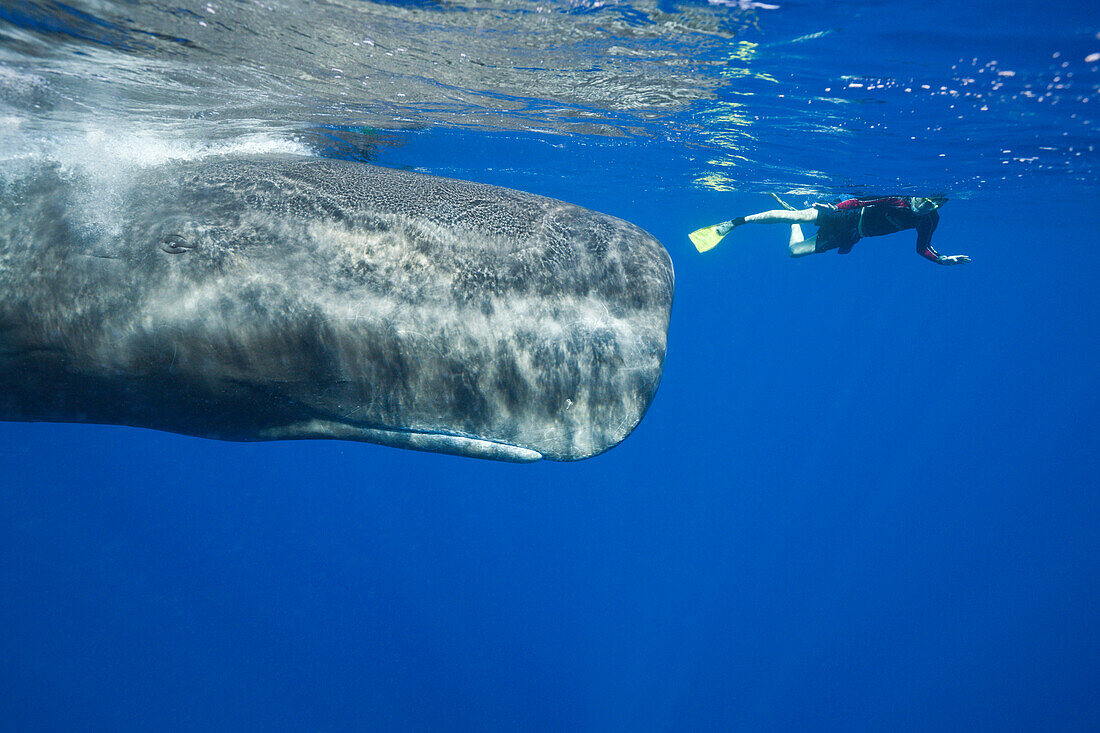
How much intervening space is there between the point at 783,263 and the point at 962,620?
128 ft

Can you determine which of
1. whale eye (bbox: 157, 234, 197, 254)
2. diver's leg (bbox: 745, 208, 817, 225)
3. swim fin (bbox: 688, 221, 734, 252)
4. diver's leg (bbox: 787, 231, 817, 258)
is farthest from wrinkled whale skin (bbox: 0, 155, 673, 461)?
diver's leg (bbox: 787, 231, 817, 258)

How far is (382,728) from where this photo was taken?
37.2 meters

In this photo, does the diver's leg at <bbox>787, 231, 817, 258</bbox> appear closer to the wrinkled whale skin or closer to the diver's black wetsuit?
the diver's black wetsuit

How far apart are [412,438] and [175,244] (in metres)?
1.44

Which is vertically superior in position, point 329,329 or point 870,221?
point 870,221

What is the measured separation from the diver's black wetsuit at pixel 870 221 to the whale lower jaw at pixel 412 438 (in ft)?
38.2

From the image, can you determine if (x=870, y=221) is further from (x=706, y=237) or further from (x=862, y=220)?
(x=706, y=237)

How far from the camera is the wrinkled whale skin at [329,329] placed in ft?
7.86

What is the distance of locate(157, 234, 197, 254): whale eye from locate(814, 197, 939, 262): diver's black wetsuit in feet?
40.6

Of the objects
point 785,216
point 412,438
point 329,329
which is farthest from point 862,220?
point 329,329

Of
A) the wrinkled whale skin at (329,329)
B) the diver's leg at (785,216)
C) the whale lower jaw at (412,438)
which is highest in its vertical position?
the diver's leg at (785,216)

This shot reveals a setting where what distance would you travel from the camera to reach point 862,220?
40.4ft

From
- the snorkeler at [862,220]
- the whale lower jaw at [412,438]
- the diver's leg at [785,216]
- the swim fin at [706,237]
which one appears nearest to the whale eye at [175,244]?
the whale lower jaw at [412,438]

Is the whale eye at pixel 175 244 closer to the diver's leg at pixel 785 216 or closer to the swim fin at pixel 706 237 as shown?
the swim fin at pixel 706 237
